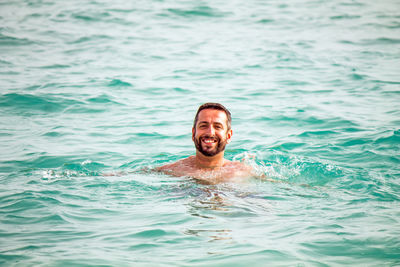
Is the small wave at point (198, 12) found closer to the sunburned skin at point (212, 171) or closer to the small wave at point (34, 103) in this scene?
the small wave at point (34, 103)

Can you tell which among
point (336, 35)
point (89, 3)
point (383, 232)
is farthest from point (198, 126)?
point (89, 3)

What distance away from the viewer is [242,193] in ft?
20.1

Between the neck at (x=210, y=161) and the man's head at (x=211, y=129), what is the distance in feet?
0.44

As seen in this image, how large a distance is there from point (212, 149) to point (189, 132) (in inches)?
127

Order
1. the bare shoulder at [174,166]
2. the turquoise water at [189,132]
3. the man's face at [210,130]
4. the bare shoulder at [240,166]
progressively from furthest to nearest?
the bare shoulder at [174,166]
the bare shoulder at [240,166]
the man's face at [210,130]
the turquoise water at [189,132]

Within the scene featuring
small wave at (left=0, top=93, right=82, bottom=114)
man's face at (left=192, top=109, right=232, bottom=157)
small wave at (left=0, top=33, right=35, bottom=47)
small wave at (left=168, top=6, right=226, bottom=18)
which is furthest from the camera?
small wave at (left=168, top=6, right=226, bottom=18)

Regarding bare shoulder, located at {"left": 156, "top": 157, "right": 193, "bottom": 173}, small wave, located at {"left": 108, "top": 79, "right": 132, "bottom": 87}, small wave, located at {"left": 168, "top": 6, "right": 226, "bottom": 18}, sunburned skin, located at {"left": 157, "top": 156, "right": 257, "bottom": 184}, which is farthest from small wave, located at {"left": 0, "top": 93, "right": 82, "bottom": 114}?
small wave, located at {"left": 168, "top": 6, "right": 226, "bottom": 18}

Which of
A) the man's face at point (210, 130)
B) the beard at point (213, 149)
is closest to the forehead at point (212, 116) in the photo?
the man's face at point (210, 130)

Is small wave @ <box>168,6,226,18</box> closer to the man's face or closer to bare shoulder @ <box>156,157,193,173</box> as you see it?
bare shoulder @ <box>156,157,193,173</box>

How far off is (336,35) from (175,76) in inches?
260

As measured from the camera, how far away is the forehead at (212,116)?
6.60 metres

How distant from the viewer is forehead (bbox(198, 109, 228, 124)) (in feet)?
21.6

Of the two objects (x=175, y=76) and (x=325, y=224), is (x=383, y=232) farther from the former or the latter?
(x=175, y=76)

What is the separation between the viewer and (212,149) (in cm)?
667
